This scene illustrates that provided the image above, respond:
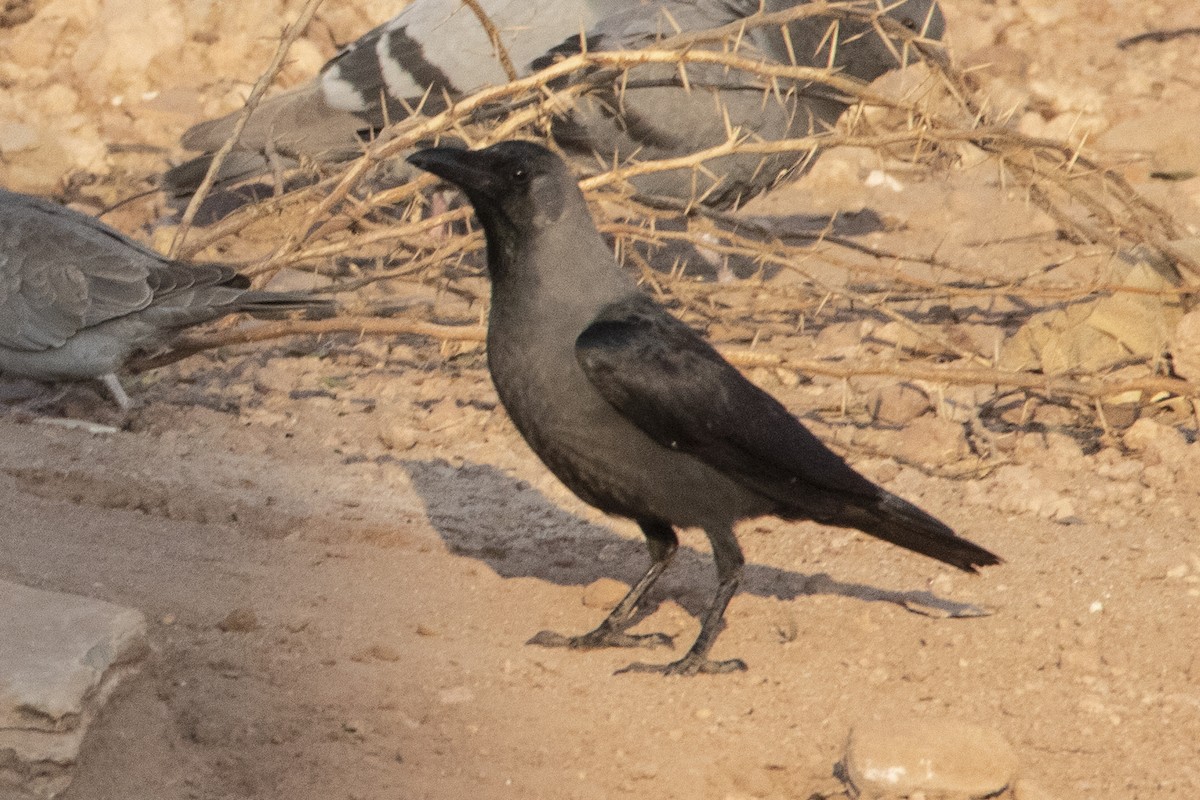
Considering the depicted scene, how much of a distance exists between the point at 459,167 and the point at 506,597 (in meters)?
1.16

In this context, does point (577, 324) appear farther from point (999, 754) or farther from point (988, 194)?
point (988, 194)

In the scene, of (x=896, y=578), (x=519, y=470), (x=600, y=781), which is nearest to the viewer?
(x=600, y=781)

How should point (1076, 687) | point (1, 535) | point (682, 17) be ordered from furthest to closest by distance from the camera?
point (682, 17) < point (1, 535) < point (1076, 687)

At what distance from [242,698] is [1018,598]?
2.06 meters

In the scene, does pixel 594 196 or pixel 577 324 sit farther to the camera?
pixel 594 196

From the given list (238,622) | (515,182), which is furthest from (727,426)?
(238,622)

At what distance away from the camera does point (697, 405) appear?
3.76 meters

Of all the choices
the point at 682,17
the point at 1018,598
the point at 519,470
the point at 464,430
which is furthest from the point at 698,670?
the point at 682,17

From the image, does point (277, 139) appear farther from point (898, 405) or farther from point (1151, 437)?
point (1151, 437)

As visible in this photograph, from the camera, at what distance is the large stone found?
123 inches

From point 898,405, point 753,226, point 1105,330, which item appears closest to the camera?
→ point 898,405

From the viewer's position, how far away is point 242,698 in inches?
133

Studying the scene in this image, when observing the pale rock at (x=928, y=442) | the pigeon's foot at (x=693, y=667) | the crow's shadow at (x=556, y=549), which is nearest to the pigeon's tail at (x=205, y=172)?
the crow's shadow at (x=556, y=549)

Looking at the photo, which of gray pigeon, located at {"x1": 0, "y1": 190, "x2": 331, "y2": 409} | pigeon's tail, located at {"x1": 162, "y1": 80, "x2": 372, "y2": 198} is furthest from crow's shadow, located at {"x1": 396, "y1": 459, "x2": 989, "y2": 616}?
pigeon's tail, located at {"x1": 162, "y1": 80, "x2": 372, "y2": 198}
